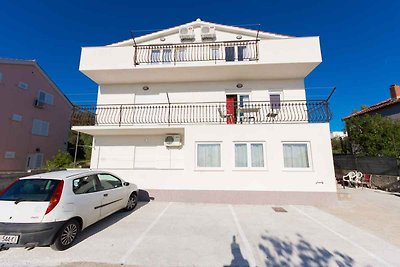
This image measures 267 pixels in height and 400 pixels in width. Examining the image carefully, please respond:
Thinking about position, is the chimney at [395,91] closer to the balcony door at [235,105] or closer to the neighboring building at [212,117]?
the neighboring building at [212,117]

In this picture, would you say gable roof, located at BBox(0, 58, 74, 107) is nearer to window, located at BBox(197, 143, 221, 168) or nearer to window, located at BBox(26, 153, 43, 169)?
window, located at BBox(26, 153, 43, 169)

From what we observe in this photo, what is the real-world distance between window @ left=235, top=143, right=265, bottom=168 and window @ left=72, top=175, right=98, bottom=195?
598 cm

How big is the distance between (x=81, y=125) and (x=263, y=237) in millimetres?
10389

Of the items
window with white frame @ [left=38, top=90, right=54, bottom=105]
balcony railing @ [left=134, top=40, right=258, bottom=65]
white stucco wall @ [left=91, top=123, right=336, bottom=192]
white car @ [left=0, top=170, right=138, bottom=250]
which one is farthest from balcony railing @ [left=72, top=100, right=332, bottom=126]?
window with white frame @ [left=38, top=90, right=54, bottom=105]

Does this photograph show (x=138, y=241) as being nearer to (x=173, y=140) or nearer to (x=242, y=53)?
(x=173, y=140)

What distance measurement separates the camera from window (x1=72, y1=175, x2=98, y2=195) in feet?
15.3

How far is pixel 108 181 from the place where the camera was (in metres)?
6.21

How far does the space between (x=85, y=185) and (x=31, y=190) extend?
3.67 ft

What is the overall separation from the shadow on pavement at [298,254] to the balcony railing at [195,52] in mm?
9742

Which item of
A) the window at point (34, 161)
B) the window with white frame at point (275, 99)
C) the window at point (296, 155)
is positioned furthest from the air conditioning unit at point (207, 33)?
the window at point (34, 161)

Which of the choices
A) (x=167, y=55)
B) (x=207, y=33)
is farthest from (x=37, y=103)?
(x=207, y=33)

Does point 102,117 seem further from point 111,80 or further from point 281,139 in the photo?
point 281,139

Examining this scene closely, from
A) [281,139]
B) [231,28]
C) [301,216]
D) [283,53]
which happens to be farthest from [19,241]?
[231,28]

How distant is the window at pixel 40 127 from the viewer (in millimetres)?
17828
